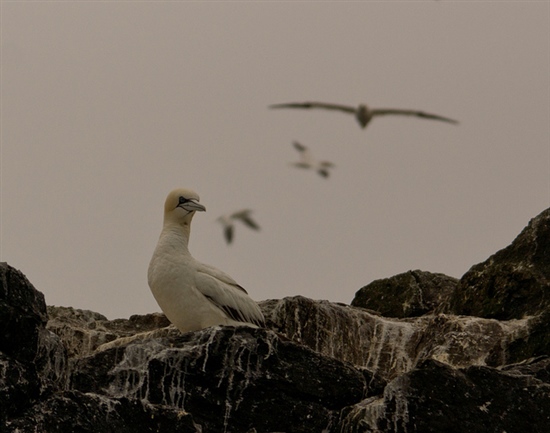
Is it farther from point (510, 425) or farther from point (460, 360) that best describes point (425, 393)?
point (460, 360)

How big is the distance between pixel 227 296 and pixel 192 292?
0.52 m

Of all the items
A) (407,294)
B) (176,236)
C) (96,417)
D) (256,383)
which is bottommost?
(96,417)

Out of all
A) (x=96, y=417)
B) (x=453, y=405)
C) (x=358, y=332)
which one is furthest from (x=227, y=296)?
(x=453, y=405)

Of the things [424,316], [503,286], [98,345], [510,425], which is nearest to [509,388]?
[510,425]

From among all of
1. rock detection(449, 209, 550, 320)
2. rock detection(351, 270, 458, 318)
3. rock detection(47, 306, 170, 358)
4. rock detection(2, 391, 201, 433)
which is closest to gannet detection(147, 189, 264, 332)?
rock detection(47, 306, 170, 358)

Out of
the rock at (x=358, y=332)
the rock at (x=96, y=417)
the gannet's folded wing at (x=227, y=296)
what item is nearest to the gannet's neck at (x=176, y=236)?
the gannet's folded wing at (x=227, y=296)

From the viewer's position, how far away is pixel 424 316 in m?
24.3

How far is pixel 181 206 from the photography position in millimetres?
22938

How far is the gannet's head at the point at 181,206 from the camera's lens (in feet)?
74.9

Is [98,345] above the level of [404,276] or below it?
below

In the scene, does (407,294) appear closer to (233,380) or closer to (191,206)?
(191,206)

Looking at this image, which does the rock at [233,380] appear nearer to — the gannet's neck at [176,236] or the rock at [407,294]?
the gannet's neck at [176,236]

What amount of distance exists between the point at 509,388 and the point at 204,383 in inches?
140

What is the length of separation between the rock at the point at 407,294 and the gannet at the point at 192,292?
358 cm
